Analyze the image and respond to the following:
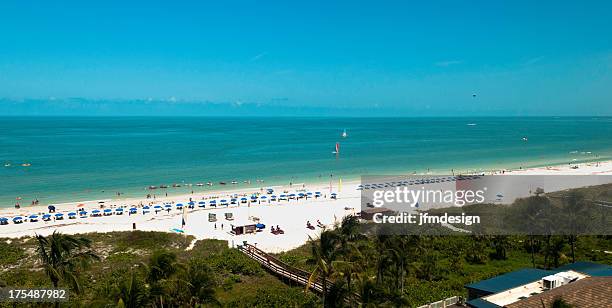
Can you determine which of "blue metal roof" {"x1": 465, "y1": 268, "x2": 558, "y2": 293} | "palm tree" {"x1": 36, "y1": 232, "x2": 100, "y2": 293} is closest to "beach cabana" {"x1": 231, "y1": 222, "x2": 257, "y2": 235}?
"palm tree" {"x1": 36, "y1": 232, "x2": 100, "y2": 293}

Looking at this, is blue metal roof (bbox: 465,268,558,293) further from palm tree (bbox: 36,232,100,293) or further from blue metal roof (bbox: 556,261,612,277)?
palm tree (bbox: 36,232,100,293)

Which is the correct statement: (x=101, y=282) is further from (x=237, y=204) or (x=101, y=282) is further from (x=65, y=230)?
(x=237, y=204)

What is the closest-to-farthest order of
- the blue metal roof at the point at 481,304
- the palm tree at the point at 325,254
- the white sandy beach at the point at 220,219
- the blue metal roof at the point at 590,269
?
the blue metal roof at the point at 481,304 → the palm tree at the point at 325,254 → the blue metal roof at the point at 590,269 → the white sandy beach at the point at 220,219

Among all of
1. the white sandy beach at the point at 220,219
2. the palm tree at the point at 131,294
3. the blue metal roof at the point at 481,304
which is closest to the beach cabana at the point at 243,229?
the white sandy beach at the point at 220,219

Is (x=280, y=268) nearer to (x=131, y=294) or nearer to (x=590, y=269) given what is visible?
(x=131, y=294)

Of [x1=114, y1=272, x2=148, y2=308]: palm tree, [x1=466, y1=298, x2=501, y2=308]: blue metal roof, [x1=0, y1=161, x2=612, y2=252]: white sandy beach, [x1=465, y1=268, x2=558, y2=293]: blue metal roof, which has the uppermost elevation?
[x1=114, y1=272, x2=148, y2=308]: palm tree

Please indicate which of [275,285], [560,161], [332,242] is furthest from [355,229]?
[560,161]

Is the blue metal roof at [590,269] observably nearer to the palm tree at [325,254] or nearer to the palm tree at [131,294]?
the palm tree at [325,254]
